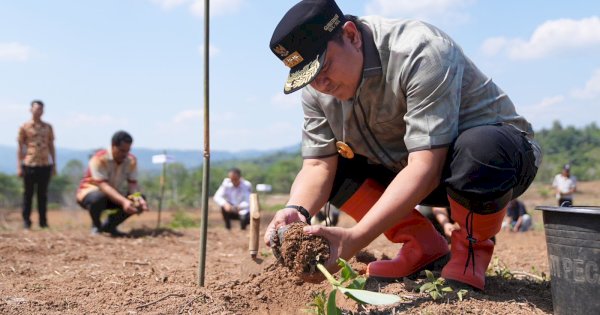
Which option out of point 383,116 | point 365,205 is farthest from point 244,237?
point 383,116

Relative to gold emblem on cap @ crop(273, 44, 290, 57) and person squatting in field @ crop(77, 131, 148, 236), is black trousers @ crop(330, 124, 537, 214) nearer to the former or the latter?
gold emblem on cap @ crop(273, 44, 290, 57)

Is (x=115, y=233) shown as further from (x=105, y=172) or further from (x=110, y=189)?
(x=105, y=172)

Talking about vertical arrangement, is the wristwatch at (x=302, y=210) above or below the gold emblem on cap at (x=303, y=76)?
below

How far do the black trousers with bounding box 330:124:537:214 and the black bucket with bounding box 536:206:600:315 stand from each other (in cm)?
21

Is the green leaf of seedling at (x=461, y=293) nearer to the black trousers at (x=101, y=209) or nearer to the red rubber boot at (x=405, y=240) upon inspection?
the red rubber boot at (x=405, y=240)

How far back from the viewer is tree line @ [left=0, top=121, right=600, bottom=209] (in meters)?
20.8

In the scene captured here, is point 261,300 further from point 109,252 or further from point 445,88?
point 109,252

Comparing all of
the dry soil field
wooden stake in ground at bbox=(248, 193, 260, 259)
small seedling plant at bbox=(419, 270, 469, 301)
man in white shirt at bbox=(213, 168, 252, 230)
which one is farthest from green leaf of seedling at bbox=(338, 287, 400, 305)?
man in white shirt at bbox=(213, 168, 252, 230)

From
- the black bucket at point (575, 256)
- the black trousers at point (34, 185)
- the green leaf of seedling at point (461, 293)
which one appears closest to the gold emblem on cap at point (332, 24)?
the black bucket at point (575, 256)

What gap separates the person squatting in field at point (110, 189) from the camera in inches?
242

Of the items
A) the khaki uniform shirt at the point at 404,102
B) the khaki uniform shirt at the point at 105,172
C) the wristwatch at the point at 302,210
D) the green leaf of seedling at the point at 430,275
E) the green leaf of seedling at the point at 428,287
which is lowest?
the green leaf of seedling at the point at 428,287

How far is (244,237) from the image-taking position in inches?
247

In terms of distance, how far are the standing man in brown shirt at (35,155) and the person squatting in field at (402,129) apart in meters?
5.58

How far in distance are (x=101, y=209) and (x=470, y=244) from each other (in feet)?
16.0
